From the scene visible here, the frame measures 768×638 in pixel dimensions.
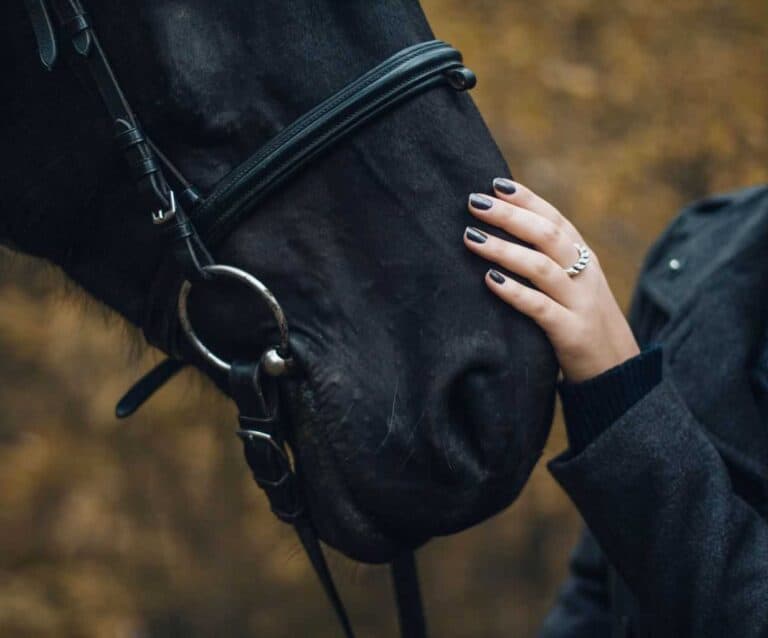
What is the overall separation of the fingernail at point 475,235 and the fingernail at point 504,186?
1.9 inches

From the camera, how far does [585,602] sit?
1.36m

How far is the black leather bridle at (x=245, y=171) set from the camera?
2.79ft

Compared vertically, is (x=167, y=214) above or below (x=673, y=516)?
above

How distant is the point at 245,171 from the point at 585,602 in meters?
0.81

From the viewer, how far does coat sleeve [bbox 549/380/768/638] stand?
97cm

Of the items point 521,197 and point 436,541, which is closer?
point 521,197

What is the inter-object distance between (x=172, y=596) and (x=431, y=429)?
1.47 metres

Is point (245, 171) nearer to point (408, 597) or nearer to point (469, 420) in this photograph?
point (469, 420)

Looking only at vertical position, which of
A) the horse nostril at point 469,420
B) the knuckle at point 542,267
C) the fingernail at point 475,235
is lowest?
the horse nostril at point 469,420

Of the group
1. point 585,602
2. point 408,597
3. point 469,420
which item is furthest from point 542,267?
point 585,602

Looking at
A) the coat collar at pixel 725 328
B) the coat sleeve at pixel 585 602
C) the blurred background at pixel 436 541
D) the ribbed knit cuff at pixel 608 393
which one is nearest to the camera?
the ribbed knit cuff at pixel 608 393

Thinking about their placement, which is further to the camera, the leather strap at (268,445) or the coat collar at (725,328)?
the coat collar at (725,328)

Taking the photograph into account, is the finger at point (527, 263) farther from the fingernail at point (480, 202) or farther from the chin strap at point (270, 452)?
the chin strap at point (270, 452)

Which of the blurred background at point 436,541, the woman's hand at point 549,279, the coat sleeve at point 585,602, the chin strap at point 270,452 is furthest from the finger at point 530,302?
the blurred background at point 436,541
